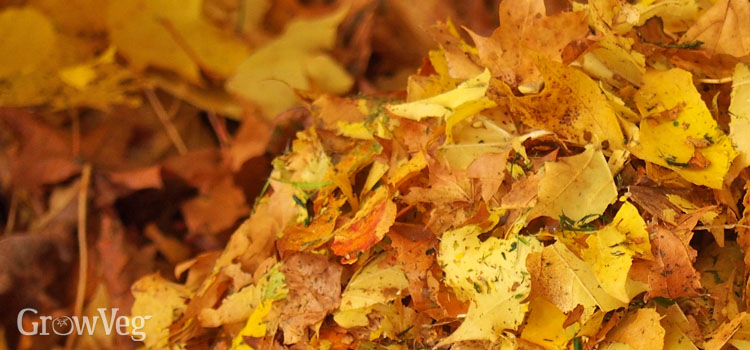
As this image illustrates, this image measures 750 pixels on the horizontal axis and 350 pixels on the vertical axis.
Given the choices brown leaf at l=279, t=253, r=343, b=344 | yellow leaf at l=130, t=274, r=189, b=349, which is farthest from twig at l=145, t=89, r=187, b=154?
brown leaf at l=279, t=253, r=343, b=344

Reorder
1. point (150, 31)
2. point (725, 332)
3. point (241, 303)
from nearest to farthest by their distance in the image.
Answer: point (725, 332) → point (241, 303) → point (150, 31)

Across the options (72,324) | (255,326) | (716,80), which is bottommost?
(72,324)

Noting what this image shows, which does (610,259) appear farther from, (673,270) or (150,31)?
(150,31)

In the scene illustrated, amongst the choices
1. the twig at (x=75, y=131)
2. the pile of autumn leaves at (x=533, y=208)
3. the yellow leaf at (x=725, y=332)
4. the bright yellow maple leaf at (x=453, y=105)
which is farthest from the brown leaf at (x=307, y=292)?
the twig at (x=75, y=131)

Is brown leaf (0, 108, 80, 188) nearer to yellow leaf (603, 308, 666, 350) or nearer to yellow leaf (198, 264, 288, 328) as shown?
yellow leaf (198, 264, 288, 328)

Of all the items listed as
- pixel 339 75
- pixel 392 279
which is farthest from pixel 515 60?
pixel 339 75

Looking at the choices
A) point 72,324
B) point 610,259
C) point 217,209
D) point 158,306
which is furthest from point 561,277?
point 72,324

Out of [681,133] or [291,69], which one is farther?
[291,69]
